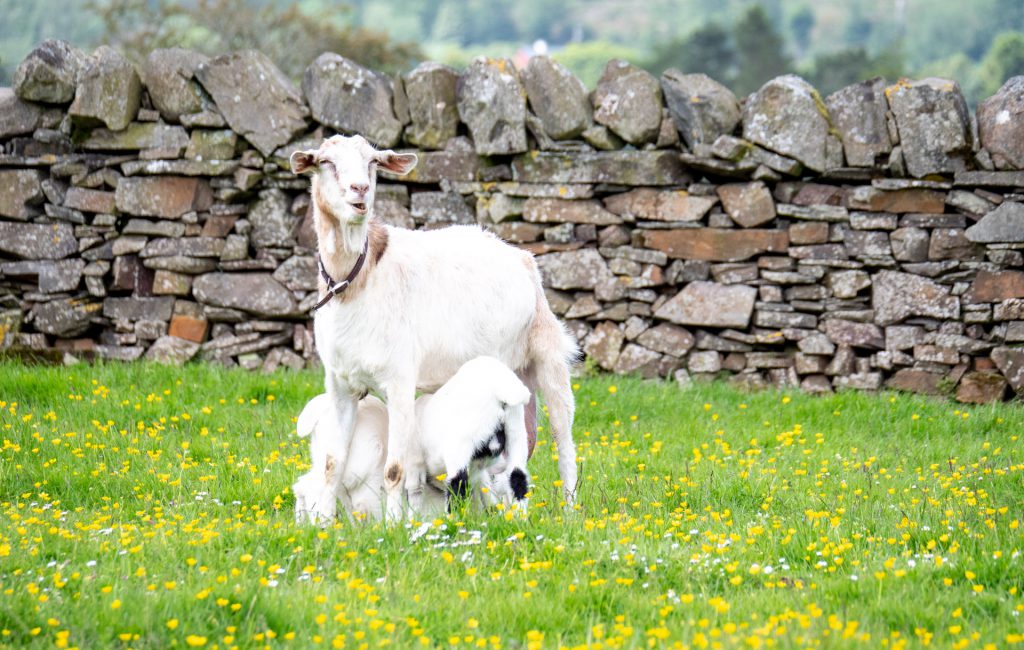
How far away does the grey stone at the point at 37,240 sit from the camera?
1023 centimetres

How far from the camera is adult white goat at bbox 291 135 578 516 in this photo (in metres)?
5.34

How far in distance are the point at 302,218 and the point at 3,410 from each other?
298 centimetres

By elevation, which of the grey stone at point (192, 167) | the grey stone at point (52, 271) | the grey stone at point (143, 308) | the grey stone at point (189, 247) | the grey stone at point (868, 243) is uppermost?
the grey stone at point (192, 167)

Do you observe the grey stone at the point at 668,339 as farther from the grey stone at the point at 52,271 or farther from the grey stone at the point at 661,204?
the grey stone at the point at 52,271

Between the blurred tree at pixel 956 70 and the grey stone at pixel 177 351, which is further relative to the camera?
the blurred tree at pixel 956 70

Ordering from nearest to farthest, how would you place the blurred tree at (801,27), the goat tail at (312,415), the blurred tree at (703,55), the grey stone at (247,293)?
the goat tail at (312,415) → the grey stone at (247,293) → the blurred tree at (703,55) → the blurred tree at (801,27)

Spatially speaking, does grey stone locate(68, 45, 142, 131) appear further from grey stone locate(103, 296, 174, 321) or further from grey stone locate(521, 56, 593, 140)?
grey stone locate(521, 56, 593, 140)

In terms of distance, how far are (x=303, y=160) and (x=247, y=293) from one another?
4.82 m

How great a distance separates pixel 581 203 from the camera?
9.72m

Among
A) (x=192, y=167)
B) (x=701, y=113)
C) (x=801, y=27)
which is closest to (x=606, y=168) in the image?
(x=701, y=113)

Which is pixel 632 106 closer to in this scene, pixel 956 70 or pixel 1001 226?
pixel 1001 226

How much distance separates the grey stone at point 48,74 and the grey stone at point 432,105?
2890 millimetres

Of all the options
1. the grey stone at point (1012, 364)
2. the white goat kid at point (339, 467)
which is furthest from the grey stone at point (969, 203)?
the white goat kid at point (339, 467)

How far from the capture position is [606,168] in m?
9.55
